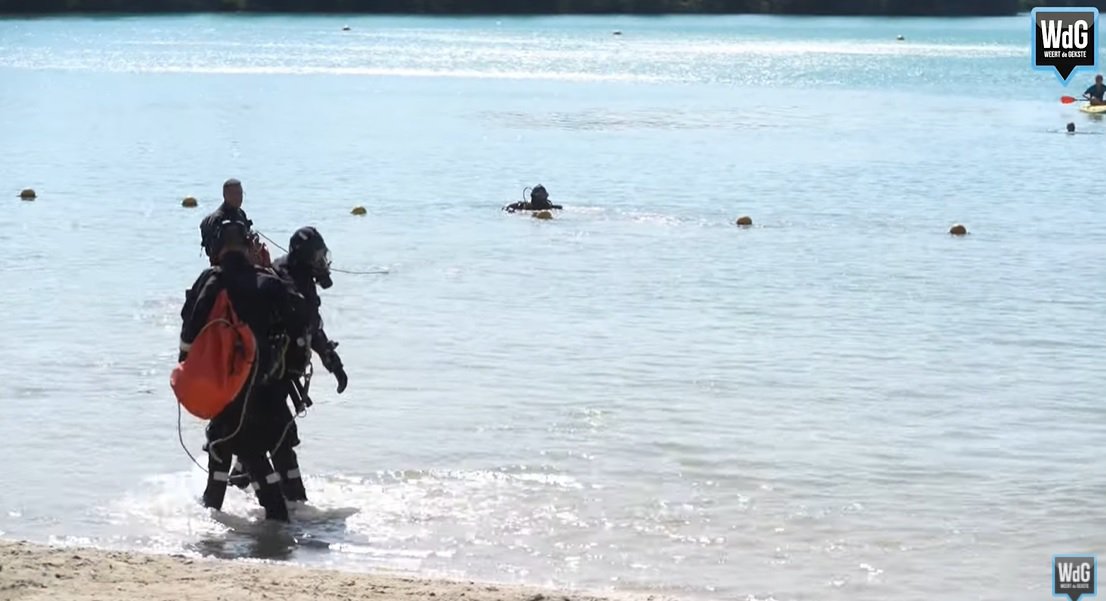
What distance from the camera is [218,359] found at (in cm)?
945

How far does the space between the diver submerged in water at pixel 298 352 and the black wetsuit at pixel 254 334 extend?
0.04 metres

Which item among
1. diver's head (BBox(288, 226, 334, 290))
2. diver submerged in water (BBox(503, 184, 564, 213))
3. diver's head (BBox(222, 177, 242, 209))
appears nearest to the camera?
diver's head (BBox(288, 226, 334, 290))

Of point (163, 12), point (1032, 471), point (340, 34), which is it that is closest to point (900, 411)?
point (1032, 471)

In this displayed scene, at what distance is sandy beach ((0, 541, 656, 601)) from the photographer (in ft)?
27.4

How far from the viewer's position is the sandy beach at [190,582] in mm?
8344

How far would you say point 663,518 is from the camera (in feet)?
34.8

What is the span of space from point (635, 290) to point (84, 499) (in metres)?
9.57

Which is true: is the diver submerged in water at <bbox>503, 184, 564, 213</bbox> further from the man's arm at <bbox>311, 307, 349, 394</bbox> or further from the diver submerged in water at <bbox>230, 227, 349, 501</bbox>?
the man's arm at <bbox>311, 307, 349, 394</bbox>

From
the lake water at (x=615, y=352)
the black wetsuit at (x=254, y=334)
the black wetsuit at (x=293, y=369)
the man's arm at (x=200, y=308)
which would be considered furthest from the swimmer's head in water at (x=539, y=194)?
the man's arm at (x=200, y=308)

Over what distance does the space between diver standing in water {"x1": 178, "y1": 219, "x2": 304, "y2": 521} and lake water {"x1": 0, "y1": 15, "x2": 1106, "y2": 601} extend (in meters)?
0.50

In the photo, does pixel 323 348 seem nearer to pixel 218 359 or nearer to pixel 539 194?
pixel 218 359

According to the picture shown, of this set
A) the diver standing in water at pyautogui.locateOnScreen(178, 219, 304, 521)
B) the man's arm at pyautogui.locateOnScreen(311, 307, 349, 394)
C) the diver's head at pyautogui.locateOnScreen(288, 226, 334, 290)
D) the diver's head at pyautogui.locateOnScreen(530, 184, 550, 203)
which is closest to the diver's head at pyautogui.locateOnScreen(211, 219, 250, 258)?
the diver standing in water at pyautogui.locateOnScreen(178, 219, 304, 521)

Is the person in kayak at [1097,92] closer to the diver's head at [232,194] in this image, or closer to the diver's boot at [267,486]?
the diver's head at [232,194]

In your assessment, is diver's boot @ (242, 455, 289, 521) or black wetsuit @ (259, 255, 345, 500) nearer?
black wetsuit @ (259, 255, 345, 500)
